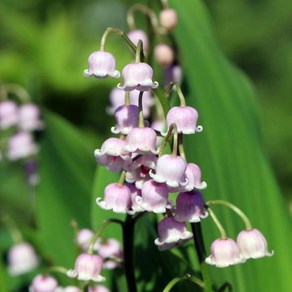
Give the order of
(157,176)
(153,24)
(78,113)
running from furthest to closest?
(78,113)
(153,24)
(157,176)

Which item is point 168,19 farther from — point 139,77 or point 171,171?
point 171,171

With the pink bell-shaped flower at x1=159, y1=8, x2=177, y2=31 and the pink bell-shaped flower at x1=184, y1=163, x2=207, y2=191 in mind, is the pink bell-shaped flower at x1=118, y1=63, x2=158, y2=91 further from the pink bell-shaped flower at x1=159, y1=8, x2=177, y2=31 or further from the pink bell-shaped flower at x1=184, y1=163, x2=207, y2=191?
the pink bell-shaped flower at x1=159, y1=8, x2=177, y2=31

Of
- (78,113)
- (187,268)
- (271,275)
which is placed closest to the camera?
(187,268)

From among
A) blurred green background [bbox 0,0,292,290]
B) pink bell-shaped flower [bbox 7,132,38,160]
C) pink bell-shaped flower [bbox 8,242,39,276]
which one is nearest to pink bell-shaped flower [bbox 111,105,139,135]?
pink bell-shaped flower [bbox 8,242,39,276]

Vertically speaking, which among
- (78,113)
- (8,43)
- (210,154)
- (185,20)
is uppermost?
(8,43)

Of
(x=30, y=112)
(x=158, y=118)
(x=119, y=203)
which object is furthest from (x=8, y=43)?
(x=119, y=203)

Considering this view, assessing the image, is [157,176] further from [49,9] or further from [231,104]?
[49,9]
